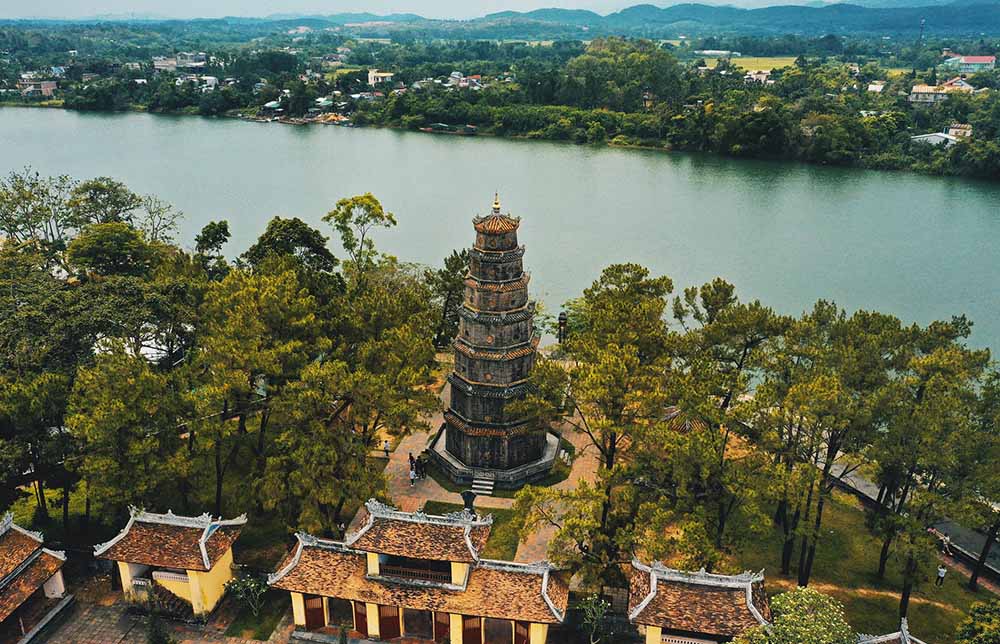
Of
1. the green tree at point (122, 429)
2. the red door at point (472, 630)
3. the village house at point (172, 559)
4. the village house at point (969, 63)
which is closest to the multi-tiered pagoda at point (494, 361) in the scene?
the red door at point (472, 630)

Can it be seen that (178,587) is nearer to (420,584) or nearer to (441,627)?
(420,584)

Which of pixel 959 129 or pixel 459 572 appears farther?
pixel 959 129

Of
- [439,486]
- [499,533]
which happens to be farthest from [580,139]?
[499,533]

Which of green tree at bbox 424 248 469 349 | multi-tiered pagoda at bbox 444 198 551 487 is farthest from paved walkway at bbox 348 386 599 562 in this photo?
green tree at bbox 424 248 469 349

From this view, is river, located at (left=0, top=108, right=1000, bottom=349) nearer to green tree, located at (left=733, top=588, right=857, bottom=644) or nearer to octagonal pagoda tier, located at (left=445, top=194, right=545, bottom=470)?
octagonal pagoda tier, located at (left=445, top=194, right=545, bottom=470)

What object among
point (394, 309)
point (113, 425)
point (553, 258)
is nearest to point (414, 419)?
point (394, 309)
